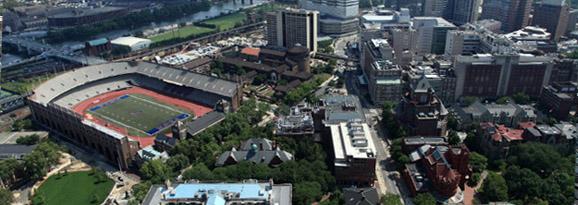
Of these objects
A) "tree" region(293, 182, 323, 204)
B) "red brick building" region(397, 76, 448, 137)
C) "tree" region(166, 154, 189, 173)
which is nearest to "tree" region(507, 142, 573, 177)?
"red brick building" region(397, 76, 448, 137)

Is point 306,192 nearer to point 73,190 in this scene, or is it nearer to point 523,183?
point 523,183

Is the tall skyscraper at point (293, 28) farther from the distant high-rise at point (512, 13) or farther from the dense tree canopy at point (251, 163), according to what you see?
the distant high-rise at point (512, 13)

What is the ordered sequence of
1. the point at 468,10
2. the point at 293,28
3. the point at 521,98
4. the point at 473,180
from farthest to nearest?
the point at 468,10 < the point at 293,28 < the point at 521,98 < the point at 473,180

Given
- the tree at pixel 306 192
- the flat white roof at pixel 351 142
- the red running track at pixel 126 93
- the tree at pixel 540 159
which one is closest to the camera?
the tree at pixel 306 192

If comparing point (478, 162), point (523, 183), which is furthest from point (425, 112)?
point (523, 183)

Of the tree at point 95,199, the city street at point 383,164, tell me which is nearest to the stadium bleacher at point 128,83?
the city street at point 383,164

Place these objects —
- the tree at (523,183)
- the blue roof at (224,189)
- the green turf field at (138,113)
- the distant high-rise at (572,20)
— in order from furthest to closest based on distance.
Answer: the distant high-rise at (572,20) < the green turf field at (138,113) < the tree at (523,183) < the blue roof at (224,189)

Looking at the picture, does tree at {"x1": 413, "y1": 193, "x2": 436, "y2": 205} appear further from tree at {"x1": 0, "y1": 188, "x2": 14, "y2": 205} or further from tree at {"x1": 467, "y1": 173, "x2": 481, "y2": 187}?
tree at {"x1": 0, "y1": 188, "x2": 14, "y2": 205}
